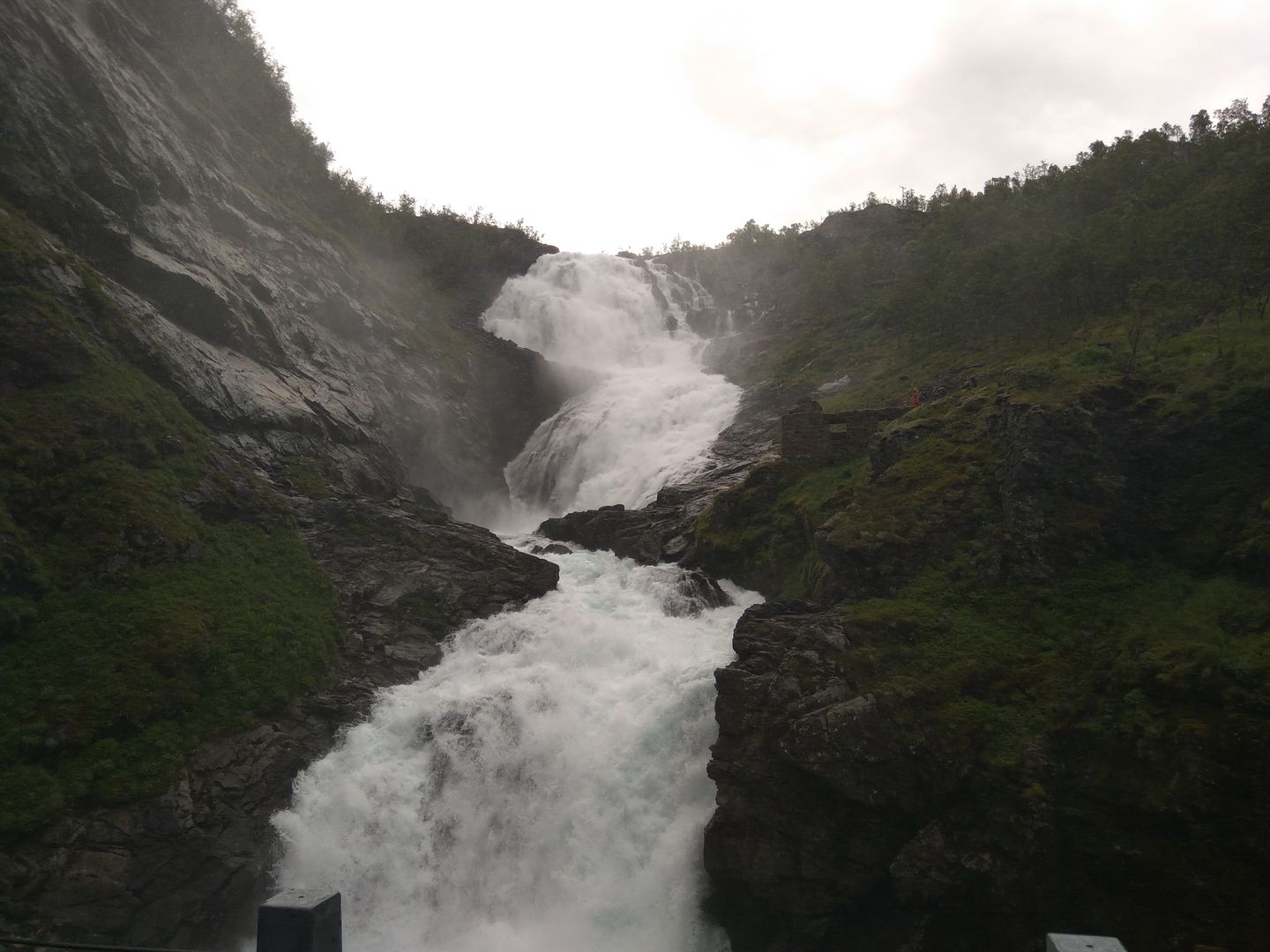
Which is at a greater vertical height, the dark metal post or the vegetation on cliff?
the vegetation on cliff

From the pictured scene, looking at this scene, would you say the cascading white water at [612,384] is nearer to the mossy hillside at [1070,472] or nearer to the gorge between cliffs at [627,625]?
the gorge between cliffs at [627,625]

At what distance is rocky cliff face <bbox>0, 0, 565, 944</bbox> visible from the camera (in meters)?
14.3

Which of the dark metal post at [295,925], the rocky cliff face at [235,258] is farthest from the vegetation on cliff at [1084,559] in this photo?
the rocky cliff face at [235,258]

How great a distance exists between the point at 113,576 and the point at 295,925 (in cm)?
1600

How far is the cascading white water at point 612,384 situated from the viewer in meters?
38.7

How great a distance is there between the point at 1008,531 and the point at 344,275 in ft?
124

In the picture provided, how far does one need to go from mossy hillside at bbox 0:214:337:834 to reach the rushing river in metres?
2.98

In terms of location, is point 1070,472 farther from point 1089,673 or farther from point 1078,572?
point 1089,673

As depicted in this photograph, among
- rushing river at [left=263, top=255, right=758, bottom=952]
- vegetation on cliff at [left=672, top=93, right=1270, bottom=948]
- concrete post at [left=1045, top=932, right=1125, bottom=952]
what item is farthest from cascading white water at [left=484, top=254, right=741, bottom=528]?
concrete post at [left=1045, top=932, right=1125, bottom=952]

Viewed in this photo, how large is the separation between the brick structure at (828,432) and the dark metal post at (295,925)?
23.4 m

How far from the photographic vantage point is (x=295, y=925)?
546cm

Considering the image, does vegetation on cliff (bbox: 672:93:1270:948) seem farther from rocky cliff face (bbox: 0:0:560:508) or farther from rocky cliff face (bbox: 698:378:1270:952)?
rocky cliff face (bbox: 0:0:560:508)

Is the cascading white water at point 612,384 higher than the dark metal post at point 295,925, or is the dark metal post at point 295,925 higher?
the cascading white water at point 612,384

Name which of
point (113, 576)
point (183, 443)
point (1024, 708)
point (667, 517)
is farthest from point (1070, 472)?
point (183, 443)
